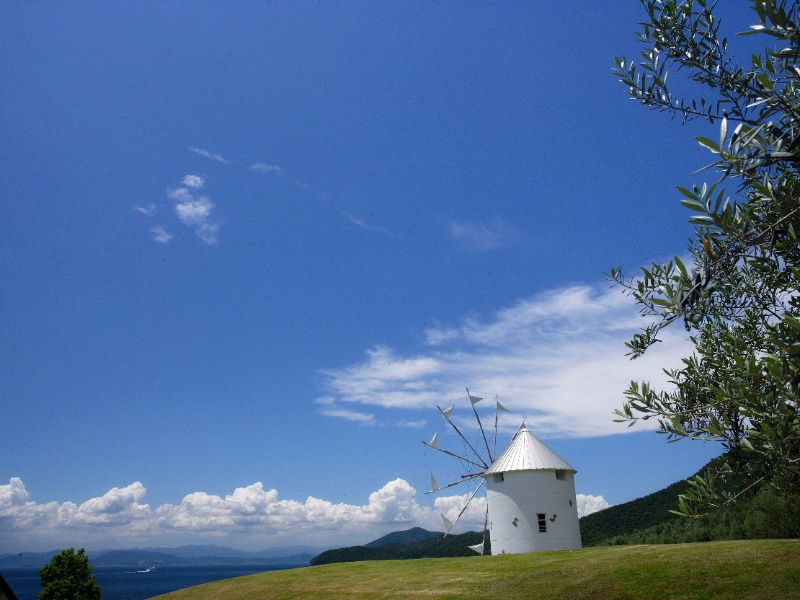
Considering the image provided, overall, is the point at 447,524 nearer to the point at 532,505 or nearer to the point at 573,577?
the point at 532,505

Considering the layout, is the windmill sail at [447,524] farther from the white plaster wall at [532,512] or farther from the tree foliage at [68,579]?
the tree foliage at [68,579]

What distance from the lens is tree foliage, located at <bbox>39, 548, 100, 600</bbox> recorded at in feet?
95.4

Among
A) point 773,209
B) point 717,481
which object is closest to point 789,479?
point 717,481

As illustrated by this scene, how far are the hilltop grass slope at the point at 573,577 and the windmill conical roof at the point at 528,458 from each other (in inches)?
237

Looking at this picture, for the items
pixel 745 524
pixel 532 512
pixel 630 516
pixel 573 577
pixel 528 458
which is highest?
pixel 528 458

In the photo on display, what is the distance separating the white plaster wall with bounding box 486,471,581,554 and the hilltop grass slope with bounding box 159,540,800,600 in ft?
12.7

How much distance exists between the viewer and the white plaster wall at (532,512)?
106 feet

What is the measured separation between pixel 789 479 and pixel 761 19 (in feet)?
19.1

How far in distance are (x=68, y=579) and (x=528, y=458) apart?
25.8 meters

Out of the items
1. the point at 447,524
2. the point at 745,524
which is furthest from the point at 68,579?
the point at 745,524

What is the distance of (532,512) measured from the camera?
3256 cm

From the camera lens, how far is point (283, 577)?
29.9 metres

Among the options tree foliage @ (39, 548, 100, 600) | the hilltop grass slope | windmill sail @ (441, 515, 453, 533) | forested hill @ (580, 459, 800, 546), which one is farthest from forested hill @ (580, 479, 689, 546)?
tree foliage @ (39, 548, 100, 600)

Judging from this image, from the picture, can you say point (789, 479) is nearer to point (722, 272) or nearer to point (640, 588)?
point (722, 272)
